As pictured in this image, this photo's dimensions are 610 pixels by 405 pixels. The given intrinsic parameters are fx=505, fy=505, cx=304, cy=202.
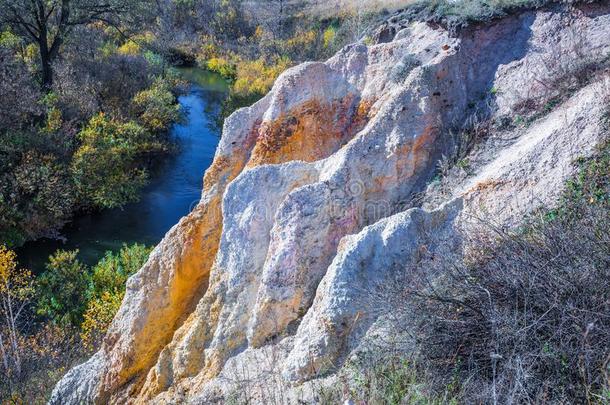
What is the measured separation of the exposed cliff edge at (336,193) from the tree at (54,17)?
17.2 m

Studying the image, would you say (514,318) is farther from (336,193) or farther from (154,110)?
(154,110)

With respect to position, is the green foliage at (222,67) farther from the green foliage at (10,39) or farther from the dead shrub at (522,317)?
the dead shrub at (522,317)

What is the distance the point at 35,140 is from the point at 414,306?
1740 cm

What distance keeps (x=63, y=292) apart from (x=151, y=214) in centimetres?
538

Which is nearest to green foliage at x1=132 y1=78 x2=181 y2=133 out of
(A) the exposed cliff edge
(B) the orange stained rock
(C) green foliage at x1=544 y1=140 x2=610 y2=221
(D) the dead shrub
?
(A) the exposed cliff edge

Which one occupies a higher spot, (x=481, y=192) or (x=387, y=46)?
(x=387, y=46)

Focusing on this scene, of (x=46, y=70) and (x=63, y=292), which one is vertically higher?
(x=46, y=70)

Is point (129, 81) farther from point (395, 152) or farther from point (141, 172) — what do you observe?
point (395, 152)

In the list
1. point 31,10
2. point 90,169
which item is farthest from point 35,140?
point 31,10

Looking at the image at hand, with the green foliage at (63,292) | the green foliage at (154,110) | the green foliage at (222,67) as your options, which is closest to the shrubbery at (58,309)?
the green foliage at (63,292)

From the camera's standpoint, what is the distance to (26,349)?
11.7 metres

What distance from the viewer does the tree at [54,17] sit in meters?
21.5

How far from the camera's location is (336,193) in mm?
7137

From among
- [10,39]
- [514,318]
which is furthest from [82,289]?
[10,39]
